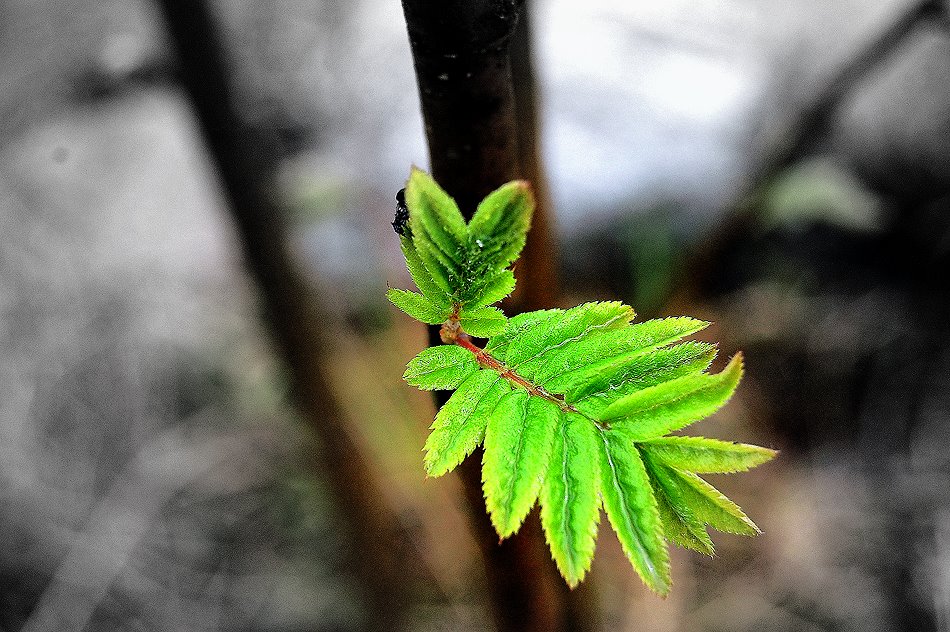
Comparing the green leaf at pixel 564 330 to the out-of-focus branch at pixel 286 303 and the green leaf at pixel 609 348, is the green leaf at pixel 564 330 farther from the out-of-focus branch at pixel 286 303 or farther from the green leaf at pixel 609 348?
the out-of-focus branch at pixel 286 303

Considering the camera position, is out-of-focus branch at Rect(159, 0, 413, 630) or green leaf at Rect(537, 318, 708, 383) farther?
out-of-focus branch at Rect(159, 0, 413, 630)

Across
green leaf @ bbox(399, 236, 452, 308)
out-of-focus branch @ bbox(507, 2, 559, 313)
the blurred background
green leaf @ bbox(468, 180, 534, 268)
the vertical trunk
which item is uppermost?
the vertical trunk

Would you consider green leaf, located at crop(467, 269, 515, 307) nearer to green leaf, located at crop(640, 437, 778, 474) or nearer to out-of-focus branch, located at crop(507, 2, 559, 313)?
green leaf, located at crop(640, 437, 778, 474)

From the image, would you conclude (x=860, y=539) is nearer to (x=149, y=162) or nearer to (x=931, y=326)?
(x=931, y=326)

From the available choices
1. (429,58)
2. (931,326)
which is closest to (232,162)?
(429,58)

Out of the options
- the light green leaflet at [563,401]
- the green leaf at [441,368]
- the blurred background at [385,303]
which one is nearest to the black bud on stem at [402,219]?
the light green leaflet at [563,401]

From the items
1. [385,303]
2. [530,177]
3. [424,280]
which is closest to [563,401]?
[424,280]

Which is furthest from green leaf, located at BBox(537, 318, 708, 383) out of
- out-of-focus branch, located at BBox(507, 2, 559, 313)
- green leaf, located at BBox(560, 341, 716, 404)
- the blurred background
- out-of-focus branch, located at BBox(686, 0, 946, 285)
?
out-of-focus branch, located at BBox(686, 0, 946, 285)
